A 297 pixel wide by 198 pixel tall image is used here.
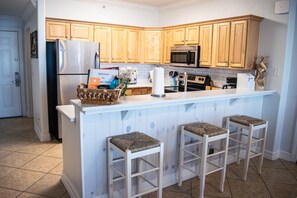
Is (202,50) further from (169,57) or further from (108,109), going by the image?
(108,109)

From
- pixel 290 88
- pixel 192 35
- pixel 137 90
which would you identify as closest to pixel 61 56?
pixel 137 90

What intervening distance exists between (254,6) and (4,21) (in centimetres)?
535

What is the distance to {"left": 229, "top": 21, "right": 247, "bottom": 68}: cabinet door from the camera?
11.8 ft

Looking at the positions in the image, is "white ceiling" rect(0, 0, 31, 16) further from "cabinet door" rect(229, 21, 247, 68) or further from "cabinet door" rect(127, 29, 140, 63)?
"cabinet door" rect(229, 21, 247, 68)

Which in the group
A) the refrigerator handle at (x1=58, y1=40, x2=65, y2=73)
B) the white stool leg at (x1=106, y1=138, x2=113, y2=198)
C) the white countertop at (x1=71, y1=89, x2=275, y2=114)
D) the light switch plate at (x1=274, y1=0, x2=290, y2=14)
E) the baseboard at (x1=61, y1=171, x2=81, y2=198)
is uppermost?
the light switch plate at (x1=274, y1=0, x2=290, y2=14)

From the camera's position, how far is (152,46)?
5.30 metres

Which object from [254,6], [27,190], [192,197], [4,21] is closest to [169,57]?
[254,6]

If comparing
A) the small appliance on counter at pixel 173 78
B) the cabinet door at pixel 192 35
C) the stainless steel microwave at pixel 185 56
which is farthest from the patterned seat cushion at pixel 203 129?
the small appliance on counter at pixel 173 78

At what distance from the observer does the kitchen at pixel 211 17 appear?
11.3 feet

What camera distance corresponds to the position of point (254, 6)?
12.3 ft

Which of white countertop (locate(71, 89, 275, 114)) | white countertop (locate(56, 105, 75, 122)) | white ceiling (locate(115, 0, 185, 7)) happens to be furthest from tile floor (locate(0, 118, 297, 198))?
white ceiling (locate(115, 0, 185, 7))

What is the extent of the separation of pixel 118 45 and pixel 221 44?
2.14 m

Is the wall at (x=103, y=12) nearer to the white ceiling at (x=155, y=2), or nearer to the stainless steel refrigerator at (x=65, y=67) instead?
the white ceiling at (x=155, y=2)

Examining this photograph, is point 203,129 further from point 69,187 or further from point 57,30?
point 57,30
